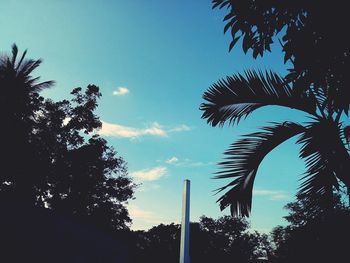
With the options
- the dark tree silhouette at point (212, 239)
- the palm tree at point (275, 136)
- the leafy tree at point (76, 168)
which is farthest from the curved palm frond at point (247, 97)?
the dark tree silhouette at point (212, 239)

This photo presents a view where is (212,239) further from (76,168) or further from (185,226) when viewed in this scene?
(185,226)

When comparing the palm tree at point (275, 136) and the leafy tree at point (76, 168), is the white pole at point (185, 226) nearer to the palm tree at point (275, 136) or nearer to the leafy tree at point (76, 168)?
the palm tree at point (275, 136)

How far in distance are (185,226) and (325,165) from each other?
1569mm

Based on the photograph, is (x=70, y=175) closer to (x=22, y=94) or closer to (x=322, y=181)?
(x=22, y=94)

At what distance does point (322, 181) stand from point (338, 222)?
316 mm

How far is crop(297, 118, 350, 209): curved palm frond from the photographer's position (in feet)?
7.47

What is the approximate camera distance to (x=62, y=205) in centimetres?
2348

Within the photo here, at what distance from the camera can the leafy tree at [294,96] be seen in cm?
190

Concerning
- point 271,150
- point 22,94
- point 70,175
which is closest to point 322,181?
point 271,150

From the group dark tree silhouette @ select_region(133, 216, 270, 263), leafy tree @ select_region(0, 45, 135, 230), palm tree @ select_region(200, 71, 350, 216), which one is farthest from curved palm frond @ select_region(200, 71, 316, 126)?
dark tree silhouette @ select_region(133, 216, 270, 263)

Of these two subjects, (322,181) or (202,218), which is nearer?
(322,181)

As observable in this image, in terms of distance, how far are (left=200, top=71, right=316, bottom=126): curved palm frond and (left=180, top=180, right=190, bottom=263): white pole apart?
83 cm

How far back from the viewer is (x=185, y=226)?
10.6ft

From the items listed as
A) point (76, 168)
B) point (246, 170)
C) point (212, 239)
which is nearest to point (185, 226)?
point (246, 170)
